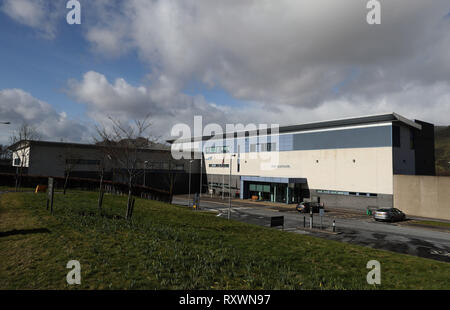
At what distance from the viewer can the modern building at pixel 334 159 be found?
35500 mm

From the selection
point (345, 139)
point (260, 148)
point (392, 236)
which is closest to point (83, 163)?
point (260, 148)

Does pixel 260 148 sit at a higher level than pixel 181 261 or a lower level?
higher

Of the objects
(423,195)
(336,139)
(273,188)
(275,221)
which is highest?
(336,139)

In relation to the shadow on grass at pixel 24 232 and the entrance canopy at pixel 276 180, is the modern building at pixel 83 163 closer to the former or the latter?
the entrance canopy at pixel 276 180

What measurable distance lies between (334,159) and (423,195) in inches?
468

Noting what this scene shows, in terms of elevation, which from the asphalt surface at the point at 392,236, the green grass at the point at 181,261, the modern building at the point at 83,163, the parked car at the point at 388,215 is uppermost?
the modern building at the point at 83,163

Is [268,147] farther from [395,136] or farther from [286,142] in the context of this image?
[395,136]

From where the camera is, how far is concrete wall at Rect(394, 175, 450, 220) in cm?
3080

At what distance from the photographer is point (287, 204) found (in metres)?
43.8

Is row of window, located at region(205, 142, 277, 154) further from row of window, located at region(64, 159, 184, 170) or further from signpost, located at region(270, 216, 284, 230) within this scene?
signpost, located at region(270, 216, 284, 230)

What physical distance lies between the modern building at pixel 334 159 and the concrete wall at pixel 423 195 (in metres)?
1.11

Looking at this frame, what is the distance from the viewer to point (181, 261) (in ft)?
26.6

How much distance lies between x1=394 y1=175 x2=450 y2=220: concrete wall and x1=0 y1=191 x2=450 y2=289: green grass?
27.4 metres

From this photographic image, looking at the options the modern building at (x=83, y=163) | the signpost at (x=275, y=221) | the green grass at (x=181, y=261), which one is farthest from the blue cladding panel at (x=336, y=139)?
the green grass at (x=181, y=261)
